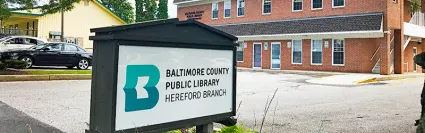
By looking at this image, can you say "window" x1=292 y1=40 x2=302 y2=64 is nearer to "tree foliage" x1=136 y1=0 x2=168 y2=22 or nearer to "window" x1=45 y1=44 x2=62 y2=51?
"window" x1=45 y1=44 x2=62 y2=51

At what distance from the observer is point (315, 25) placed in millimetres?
24109

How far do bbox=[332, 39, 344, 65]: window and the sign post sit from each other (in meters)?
21.3

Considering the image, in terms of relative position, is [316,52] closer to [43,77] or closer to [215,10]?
[215,10]

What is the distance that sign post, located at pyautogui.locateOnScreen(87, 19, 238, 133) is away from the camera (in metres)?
2.61

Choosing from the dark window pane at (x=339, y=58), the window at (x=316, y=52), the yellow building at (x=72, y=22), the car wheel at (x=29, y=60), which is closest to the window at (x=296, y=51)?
the window at (x=316, y=52)

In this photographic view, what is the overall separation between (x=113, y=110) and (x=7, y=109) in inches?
213

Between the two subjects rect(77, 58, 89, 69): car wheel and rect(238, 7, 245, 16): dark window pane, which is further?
rect(238, 7, 245, 16): dark window pane

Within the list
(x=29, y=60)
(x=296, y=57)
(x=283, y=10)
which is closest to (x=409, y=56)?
(x=296, y=57)

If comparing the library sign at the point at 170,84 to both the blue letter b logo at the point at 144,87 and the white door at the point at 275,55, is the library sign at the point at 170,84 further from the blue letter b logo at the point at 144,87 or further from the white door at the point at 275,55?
the white door at the point at 275,55

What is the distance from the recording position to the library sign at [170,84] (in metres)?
2.66

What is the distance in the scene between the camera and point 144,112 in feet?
9.20

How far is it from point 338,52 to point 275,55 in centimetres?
526

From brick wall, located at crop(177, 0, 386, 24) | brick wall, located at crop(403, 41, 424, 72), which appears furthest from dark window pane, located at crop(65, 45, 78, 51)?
brick wall, located at crop(403, 41, 424, 72)

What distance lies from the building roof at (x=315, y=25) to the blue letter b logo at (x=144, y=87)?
67.2 feet
